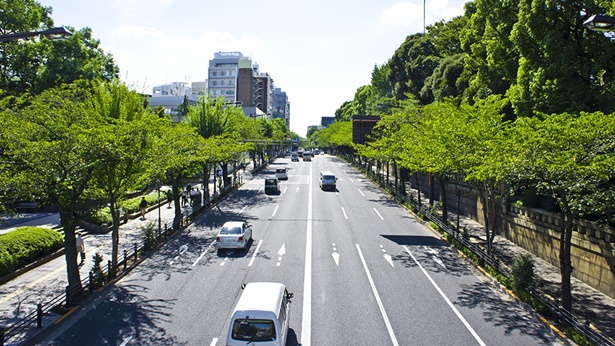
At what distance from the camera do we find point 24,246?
66.4ft

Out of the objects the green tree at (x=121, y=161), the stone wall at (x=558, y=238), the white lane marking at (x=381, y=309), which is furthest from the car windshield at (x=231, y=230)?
the stone wall at (x=558, y=238)

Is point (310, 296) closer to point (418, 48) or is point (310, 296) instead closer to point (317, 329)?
point (317, 329)

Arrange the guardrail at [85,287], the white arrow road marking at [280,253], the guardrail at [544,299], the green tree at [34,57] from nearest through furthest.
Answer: the guardrail at [544,299], the guardrail at [85,287], the white arrow road marking at [280,253], the green tree at [34,57]

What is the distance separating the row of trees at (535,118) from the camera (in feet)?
46.1

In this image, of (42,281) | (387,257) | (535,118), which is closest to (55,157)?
(42,281)

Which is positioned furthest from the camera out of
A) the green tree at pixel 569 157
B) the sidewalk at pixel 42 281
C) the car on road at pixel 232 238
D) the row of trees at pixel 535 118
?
the car on road at pixel 232 238

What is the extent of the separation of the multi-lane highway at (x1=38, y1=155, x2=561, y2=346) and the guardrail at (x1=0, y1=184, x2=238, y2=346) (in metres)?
0.57

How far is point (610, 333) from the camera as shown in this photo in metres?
14.2

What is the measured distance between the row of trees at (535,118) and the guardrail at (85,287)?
16.1 m

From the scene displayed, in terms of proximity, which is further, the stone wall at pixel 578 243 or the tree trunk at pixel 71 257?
the stone wall at pixel 578 243

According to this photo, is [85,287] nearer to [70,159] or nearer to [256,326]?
[70,159]

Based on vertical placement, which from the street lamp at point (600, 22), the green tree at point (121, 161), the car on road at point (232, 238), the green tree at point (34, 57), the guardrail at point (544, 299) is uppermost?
the green tree at point (34, 57)

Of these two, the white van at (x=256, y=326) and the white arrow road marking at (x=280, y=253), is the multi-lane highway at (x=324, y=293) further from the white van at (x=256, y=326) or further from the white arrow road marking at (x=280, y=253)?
the white van at (x=256, y=326)

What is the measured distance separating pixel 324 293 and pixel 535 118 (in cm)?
1025
